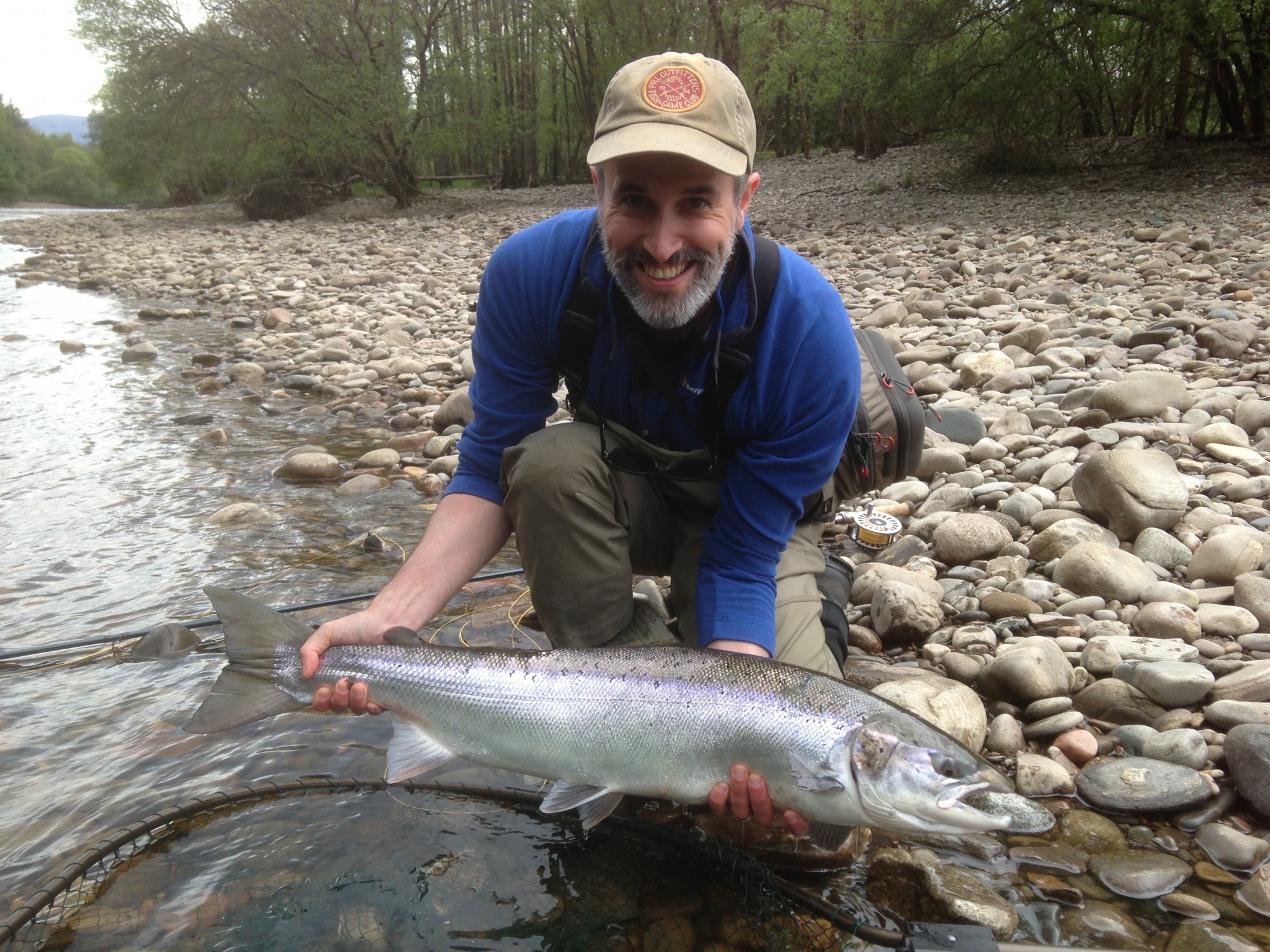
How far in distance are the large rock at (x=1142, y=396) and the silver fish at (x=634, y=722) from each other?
460 centimetres

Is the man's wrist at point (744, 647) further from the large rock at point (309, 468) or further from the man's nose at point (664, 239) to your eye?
the large rock at point (309, 468)

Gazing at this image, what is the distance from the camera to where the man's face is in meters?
3.04

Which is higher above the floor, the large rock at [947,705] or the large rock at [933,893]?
the large rock at [947,705]

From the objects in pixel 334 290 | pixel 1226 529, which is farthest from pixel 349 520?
pixel 334 290

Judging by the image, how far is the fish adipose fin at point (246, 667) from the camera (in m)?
2.92

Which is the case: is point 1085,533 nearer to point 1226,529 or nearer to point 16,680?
→ point 1226,529

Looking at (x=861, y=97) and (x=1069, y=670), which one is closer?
(x=1069, y=670)

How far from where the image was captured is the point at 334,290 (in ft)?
52.4

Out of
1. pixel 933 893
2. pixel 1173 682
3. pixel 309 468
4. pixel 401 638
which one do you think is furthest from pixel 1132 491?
pixel 309 468

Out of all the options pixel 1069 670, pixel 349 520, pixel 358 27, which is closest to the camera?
pixel 1069 670

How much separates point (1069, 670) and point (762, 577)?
1459 mm

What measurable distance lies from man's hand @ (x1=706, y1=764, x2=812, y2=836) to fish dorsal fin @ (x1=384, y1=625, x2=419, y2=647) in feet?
3.47

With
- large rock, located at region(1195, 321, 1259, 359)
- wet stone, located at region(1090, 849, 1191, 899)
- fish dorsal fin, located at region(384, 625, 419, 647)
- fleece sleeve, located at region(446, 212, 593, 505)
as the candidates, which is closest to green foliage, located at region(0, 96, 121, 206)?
large rock, located at region(1195, 321, 1259, 359)

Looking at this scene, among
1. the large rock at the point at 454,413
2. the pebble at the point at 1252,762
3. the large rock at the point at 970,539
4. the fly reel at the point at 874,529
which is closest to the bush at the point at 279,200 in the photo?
the large rock at the point at 454,413
